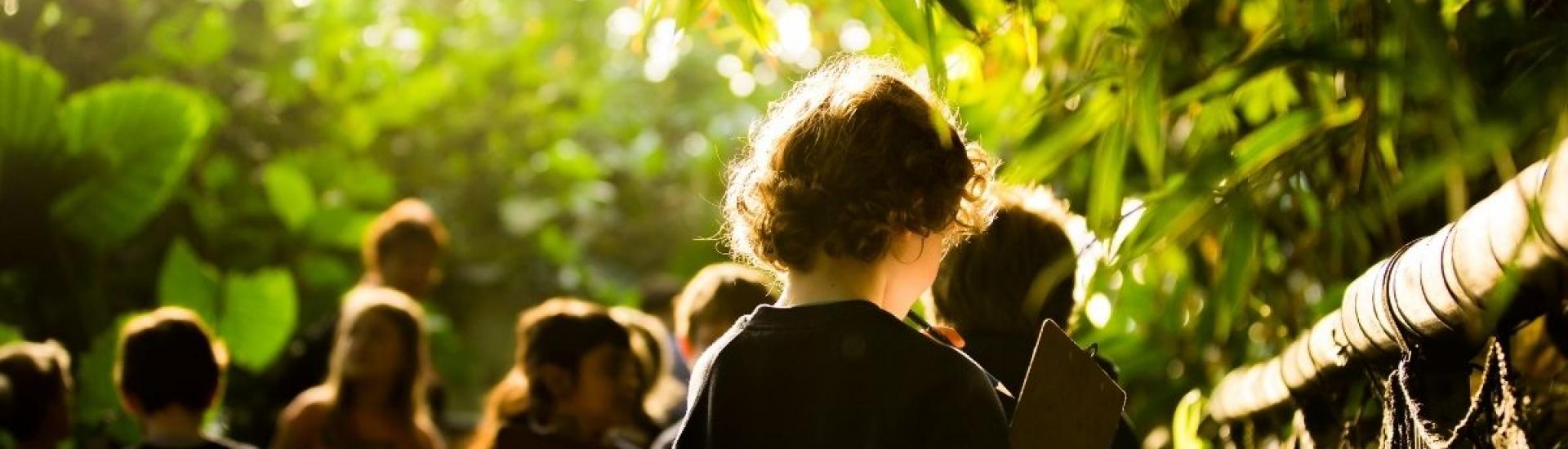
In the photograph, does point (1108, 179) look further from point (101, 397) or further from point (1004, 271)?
point (101, 397)

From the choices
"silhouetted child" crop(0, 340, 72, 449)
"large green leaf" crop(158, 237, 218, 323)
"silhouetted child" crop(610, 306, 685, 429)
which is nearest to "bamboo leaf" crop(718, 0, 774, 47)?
"silhouetted child" crop(610, 306, 685, 429)

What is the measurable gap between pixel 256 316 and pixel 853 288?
5.25 meters

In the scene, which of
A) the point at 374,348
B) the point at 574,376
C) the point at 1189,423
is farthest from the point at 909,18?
the point at 374,348

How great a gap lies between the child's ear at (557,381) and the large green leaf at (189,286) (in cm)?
338

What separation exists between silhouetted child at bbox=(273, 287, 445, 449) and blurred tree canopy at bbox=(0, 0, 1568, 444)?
39.7 inches

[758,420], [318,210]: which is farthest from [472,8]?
[758,420]

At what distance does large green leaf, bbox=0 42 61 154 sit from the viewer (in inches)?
247

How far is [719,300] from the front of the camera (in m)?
3.32

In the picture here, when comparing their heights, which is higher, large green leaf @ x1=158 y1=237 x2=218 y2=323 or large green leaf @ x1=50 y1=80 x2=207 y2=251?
large green leaf @ x1=50 y1=80 x2=207 y2=251

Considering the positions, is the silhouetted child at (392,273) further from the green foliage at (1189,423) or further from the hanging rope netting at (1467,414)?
the hanging rope netting at (1467,414)

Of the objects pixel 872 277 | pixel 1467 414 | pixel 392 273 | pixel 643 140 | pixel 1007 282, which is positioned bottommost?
pixel 1467 414

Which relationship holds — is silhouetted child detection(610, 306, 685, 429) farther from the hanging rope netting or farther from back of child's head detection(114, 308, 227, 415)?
the hanging rope netting

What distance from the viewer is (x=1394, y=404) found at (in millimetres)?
1085

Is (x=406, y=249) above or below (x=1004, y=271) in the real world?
above
